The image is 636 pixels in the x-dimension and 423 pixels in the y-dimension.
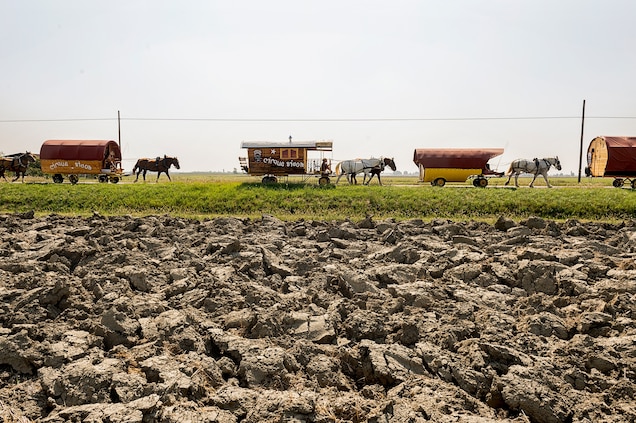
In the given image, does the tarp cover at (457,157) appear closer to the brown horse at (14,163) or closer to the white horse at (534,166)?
the white horse at (534,166)

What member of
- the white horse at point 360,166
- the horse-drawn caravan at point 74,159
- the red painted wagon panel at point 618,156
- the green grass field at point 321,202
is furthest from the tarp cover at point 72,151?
the red painted wagon panel at point 618,156

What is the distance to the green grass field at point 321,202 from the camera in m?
19.4

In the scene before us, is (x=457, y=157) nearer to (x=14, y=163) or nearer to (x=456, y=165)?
(x=456, y=165)

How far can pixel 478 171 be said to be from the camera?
2783 centimetres

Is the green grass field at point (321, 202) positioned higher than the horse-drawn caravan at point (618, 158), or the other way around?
the horse-drawn caravan at point (618, 158)

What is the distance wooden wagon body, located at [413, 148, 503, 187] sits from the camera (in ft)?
91.4

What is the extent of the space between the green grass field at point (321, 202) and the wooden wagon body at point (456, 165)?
5.47 meters

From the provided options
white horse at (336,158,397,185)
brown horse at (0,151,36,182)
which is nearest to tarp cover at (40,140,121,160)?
brown horse at (0,151,36,182)

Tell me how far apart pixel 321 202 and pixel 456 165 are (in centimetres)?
1115

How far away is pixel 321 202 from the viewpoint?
2120 centimetres

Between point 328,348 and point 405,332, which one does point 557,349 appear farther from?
point 328,348

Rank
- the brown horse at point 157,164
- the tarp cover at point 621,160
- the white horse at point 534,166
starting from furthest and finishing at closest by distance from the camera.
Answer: the brown horse at point 157,164, the white horse at point 534,166, the tarp cover at point 621,160

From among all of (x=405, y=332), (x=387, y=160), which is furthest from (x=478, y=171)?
(x=405, y=332)

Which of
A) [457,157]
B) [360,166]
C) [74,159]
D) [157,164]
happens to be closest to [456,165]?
[457,157]
